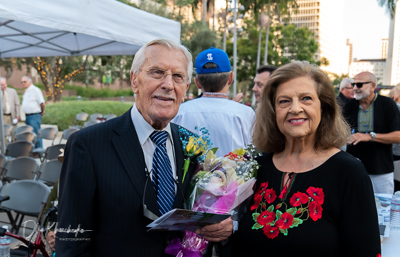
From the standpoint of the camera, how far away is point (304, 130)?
73.4 inches

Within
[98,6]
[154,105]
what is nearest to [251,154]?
[154,105]

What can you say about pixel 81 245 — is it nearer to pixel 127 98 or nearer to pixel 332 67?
pixel 127 98

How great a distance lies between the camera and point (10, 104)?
9812mm

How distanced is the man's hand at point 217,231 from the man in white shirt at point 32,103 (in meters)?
8.99

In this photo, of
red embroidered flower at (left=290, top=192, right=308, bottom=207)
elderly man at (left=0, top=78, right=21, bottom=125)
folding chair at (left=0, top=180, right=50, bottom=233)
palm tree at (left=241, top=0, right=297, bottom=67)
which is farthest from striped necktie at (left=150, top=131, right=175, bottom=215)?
palm tree at (left=241, top=0, right=297, bottom=67)

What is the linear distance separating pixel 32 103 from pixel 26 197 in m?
6.51

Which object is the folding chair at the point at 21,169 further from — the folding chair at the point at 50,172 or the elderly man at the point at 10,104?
the elderly man at the point at 10,104

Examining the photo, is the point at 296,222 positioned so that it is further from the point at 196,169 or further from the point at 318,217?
the point at 196,169

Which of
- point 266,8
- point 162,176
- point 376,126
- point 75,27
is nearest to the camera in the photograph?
point 162,176

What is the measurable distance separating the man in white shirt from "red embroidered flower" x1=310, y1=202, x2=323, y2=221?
30.2ft

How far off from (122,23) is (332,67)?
166646mm

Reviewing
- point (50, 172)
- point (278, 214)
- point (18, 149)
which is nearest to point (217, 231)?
point (278, 214)

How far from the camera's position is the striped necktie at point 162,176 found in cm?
164

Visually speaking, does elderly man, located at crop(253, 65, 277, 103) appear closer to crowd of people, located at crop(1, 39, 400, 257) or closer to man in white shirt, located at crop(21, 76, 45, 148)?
crowd of people, located at crop(1, 39, 400, 257)
